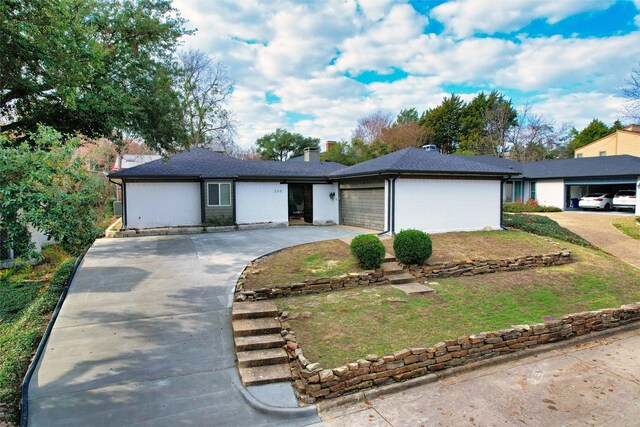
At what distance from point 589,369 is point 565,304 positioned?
2.62m

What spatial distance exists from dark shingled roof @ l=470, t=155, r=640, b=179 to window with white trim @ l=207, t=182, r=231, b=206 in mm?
16650

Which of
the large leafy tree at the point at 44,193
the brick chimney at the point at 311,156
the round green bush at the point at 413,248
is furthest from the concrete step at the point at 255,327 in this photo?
the brick chimney at the point at 311,156

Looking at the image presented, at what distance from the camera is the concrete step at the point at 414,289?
7895 mm

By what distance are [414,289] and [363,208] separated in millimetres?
7809

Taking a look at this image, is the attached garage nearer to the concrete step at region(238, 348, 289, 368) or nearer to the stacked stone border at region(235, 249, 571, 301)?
the stacked stone border at region(235, 249, 571, 301)

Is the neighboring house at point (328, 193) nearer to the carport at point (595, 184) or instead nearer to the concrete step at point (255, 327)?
the concrete step at point (255, 327)

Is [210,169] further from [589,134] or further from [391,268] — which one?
[589,134]

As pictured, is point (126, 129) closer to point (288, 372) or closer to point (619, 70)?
point (288, 372)

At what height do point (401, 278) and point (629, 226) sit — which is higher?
point (629, 226)

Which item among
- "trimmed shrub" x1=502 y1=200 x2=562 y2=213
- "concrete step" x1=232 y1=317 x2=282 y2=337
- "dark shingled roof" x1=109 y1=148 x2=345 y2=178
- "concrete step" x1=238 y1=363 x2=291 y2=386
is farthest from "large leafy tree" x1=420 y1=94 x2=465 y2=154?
"concrete step" x1=238 y1=363 x2=291 y2=386

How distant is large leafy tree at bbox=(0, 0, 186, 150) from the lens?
7.30 m

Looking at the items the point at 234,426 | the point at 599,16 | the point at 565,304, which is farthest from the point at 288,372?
the point at 599,16

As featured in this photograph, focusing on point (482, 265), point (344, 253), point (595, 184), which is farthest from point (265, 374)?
point (595, 184)

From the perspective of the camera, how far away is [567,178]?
2461 cm
